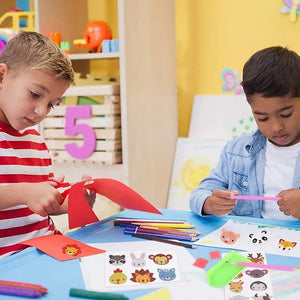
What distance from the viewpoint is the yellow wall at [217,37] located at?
6.84ft

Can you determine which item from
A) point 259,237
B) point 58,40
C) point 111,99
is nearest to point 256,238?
point 259,237

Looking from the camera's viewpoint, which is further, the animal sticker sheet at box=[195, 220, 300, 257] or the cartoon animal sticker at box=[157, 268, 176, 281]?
the animal sticker sheet at box=[195, 220, 300, 257]

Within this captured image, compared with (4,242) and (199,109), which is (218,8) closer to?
(199,109)

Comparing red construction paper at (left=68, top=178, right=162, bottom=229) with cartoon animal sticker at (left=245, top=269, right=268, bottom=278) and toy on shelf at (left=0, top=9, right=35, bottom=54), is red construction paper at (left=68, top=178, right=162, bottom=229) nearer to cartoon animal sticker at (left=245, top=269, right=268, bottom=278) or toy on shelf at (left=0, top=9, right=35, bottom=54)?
cartoon animal sticker at (left=245, top=269, right=268, bottom=278)

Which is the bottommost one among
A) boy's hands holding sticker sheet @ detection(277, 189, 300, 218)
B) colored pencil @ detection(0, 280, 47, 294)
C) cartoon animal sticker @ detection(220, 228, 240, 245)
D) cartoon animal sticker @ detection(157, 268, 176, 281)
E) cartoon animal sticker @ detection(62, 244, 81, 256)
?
cartoon animal sticker @ detection(220, 228, 240, 245)

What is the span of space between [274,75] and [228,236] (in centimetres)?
41

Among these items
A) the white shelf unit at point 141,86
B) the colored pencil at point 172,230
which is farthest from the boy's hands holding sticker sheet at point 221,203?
the white shelf unit at point 141,86

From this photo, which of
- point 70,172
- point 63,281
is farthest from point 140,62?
point 63,281

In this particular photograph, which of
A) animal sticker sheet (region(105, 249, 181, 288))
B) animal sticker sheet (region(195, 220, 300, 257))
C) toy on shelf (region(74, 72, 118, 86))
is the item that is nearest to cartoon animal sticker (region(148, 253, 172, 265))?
animal sticker sheet (region(105, 249, 181, 288))

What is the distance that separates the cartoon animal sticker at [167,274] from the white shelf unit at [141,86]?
4.04 ft

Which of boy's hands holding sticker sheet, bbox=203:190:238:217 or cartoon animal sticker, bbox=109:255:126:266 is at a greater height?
boy's hands holding sticker sheet, bbox=203:190:238:217

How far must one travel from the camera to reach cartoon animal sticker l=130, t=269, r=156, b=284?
68cm

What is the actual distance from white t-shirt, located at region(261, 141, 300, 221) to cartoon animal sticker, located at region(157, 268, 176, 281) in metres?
0.53

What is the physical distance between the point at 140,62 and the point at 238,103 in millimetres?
498
